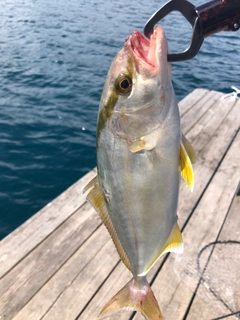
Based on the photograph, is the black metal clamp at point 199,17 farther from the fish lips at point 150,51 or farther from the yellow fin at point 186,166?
the yellow fin at point 186,166

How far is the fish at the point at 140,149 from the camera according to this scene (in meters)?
1.56

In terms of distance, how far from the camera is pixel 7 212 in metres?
6.72

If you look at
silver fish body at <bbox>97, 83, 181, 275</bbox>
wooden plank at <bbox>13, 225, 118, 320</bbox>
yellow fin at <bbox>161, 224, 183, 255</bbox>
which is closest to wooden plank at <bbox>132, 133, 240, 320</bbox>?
wooden plank at <bbox>13, 225, 118, 320</bbox>

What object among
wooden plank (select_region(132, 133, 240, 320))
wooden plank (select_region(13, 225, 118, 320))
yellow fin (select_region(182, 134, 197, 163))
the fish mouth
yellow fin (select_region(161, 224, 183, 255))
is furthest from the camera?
wooden plank (select_region(132, 133, 240, 320))

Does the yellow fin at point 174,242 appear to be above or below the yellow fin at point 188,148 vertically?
below

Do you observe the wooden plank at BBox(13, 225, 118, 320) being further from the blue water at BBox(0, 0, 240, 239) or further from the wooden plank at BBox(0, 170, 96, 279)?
the blue water at BBox(0, 0, 240, 239)

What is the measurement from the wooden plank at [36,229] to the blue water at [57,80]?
6.53 feet

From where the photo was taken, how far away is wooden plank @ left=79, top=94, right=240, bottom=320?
3424mm

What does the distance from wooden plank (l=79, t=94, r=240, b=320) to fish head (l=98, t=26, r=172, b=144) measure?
2.31m

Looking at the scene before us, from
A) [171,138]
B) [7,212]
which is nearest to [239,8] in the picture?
[171,138]

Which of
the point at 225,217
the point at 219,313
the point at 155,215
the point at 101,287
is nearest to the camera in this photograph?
the point at 155,215

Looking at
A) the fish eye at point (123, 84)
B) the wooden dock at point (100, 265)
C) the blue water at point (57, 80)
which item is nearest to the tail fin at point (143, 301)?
the wooden dock at point (100, 265)

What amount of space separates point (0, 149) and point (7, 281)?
507 centimetres

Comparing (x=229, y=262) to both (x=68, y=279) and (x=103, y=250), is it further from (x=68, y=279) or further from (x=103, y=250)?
(x=68, y=279)
